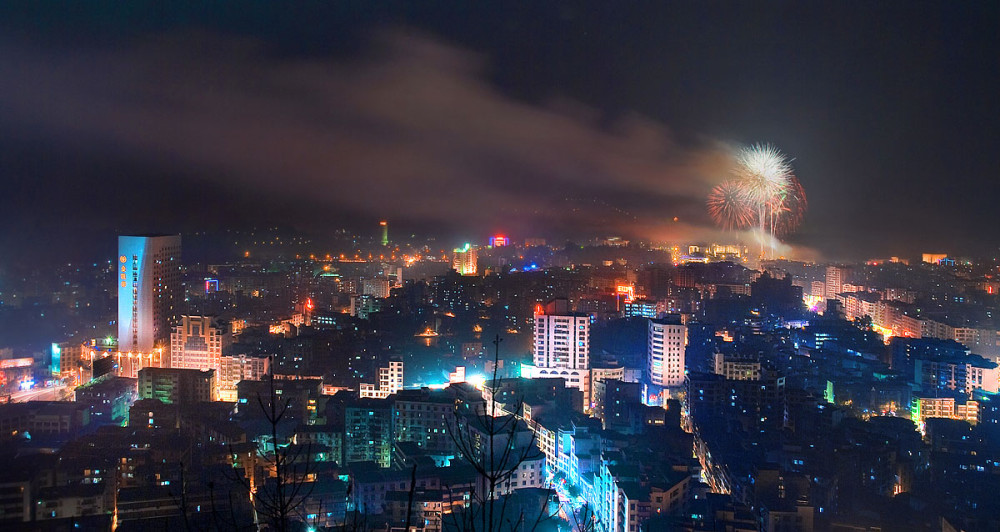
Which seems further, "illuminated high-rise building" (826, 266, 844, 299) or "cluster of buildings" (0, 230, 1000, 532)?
"illuminated high-rise building" (826, 266, 844, 299)

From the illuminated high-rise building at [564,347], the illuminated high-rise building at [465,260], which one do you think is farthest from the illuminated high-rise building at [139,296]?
the illuminated high-rise building at [465,260]

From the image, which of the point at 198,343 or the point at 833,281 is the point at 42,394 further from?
the point at 833,281

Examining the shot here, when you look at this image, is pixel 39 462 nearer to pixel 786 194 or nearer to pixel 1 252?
pixel 1 252

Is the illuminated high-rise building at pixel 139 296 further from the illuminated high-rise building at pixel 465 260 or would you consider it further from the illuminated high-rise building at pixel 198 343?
the illuminated high-rise building at pixel 465 260

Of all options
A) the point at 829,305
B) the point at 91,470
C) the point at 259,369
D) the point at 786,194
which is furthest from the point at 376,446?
the point at 829,305

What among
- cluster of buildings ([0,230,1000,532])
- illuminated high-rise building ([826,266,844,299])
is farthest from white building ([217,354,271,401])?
illuminated high-rise building ([826,266,844,299])

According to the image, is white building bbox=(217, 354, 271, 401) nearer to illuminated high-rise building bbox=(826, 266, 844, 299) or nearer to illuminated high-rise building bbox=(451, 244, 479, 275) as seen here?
illuminated high-rise building bbox=(451, 244, 479, 275)

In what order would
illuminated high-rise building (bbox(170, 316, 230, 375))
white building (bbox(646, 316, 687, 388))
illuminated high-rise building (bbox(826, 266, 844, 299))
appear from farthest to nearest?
illuminated high-rise building (bbox(826, 266, 844, 299)), illuminated high-rise building (bbox(170, 316, 230, 375)), white building (bbox(646, 316, 687, 388))
